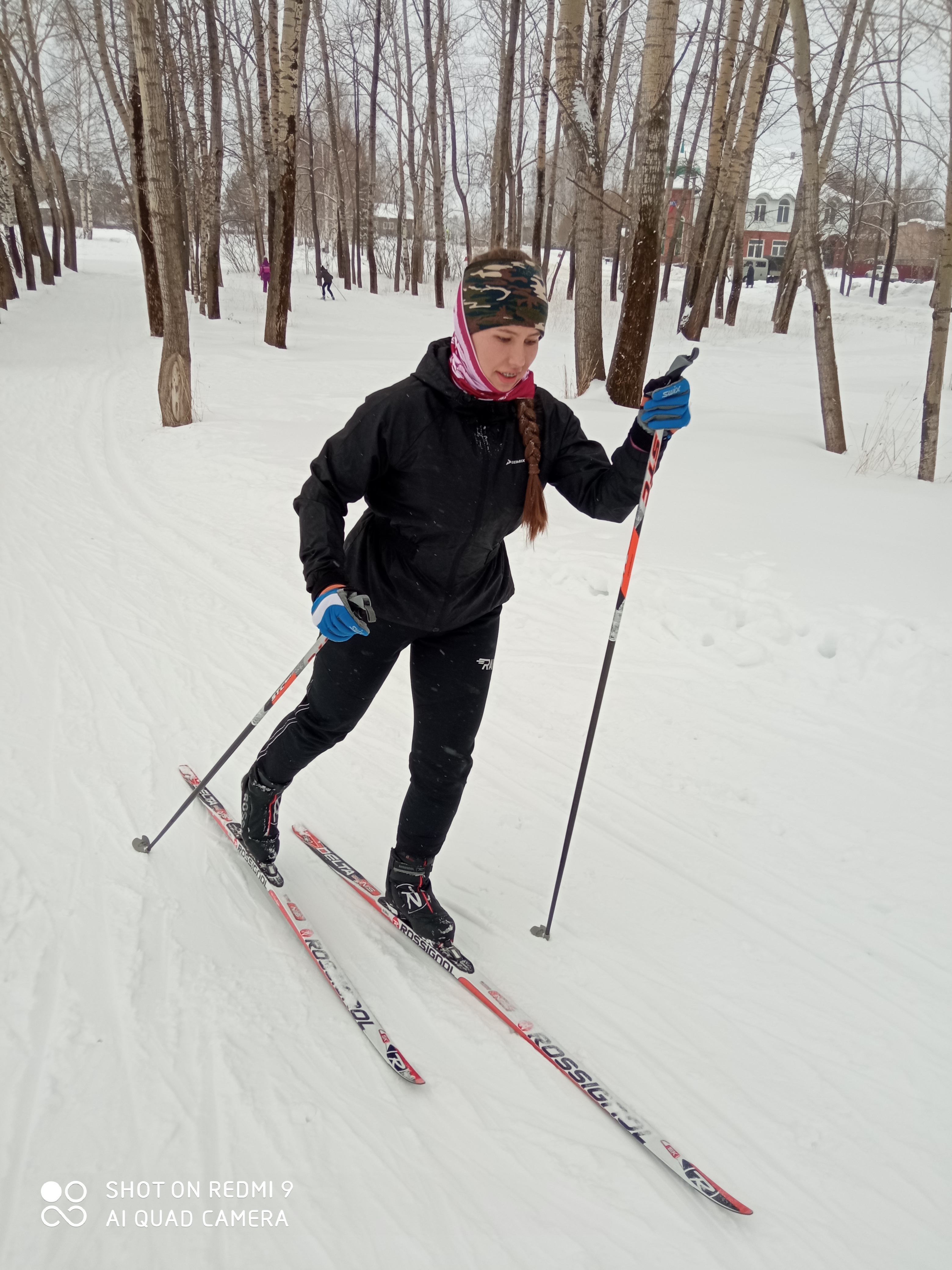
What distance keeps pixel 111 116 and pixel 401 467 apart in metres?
41.2

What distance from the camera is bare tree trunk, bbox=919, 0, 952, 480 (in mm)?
7246

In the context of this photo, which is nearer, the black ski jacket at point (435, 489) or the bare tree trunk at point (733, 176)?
the black ski jacket at point (435, 489)

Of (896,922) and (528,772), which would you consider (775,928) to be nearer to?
(896,922)

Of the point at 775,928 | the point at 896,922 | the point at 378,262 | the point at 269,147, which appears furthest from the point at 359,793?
the point at 378,262

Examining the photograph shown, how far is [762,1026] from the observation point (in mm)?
2428

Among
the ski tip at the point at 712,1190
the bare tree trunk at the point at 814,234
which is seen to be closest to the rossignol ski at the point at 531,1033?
the ski tip at the point at 712,1190

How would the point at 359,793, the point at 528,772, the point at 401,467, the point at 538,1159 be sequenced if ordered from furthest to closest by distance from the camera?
the point at 528,772, the point at 359,793, the point at 401,467, the point at 538,1159

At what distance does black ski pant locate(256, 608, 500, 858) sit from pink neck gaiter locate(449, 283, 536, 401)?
710mm

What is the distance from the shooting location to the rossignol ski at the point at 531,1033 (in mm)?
1932

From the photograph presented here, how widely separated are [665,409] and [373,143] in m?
28.9

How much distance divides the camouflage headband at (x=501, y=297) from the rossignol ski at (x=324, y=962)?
1.99 m

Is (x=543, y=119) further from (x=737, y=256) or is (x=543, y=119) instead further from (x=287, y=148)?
(x=287, y=148)

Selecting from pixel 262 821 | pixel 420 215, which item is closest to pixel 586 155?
pixel 262 821

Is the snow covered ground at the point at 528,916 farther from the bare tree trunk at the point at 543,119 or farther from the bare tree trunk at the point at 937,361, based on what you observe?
the bare tree trunk at the point at 543,119
